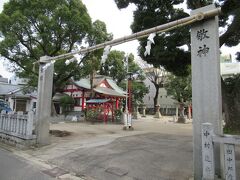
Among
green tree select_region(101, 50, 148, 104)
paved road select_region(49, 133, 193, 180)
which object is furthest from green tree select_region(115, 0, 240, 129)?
green tree select_region(101, 50, 148, 104)

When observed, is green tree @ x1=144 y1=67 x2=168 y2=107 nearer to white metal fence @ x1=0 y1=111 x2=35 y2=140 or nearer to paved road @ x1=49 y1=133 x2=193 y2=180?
white metal fence @ x1=0 y1=111 x2=35 y2=140

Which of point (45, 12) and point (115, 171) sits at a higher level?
point (45, 12)

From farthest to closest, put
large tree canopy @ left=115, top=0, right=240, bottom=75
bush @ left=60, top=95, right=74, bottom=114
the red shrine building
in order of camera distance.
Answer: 1. bush @ left=60, top=95, right=74, bottom=114
2. the red shrine building
3. large tree canopy @ left=115, top=0, right=240, bottom=75

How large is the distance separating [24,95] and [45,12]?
13.3 metres

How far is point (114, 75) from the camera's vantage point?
37312 millimetres

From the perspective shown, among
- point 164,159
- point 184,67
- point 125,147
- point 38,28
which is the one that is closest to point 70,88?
point 38,28

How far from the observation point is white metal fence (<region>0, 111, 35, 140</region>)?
8492mm

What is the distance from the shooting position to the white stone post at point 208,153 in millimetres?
3746

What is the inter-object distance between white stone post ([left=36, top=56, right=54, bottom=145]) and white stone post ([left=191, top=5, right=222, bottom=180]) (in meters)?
6.36

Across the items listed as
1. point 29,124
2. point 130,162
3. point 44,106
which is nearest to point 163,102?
point 44,106

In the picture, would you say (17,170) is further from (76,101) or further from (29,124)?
(76,101)

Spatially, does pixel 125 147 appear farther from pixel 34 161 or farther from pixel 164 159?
pixel 34 161

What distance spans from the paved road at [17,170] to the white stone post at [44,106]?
1.56 meters

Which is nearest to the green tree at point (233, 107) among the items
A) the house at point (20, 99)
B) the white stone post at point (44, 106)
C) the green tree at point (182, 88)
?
the white stone post at point (44, 106)
